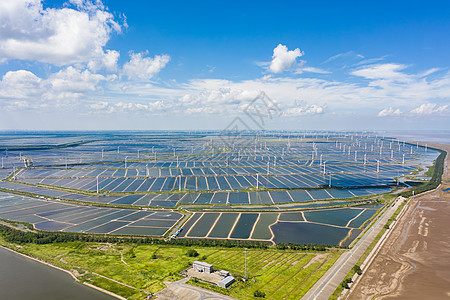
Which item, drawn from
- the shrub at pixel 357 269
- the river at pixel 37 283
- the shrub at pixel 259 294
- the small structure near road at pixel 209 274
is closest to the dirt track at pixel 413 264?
the shrub at pixel 357 269

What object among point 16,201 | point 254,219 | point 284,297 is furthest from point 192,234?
point 16,201

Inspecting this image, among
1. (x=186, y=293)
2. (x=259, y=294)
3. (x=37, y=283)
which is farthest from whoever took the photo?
(x=37, y=283)

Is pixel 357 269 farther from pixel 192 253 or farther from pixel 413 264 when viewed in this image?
pixel 192 253

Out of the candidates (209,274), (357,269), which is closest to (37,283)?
(209,274)

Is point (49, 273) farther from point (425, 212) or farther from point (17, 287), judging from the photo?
point (425, 212)

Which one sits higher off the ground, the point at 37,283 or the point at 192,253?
the point at 192,253

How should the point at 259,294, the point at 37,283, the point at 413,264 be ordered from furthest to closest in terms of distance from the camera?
1. the point at 413,264
2. the point at 37,283
3. the point at 259,294
